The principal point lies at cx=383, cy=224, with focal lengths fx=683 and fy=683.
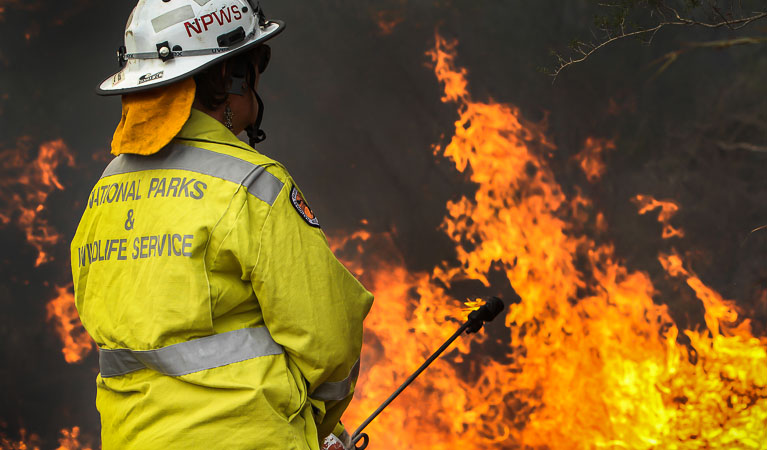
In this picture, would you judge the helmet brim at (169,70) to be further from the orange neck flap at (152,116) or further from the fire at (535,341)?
the fire at (535,341)

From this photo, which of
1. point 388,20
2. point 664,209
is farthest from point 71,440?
point 664,209

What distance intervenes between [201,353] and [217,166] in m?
0.50

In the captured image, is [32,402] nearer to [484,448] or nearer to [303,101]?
[303,101]

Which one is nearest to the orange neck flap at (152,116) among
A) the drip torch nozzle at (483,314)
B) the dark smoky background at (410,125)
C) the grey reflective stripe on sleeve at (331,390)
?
the grey reflective stripe on sleeve at (331,390)

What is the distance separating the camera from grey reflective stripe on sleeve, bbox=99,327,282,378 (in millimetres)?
1771

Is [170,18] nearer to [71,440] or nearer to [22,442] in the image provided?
[71,440]

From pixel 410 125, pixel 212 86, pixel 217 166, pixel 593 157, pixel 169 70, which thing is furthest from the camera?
pixel 410 125

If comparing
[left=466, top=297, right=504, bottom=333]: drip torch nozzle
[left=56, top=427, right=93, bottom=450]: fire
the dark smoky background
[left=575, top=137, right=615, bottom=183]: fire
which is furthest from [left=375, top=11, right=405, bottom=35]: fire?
[left=56, top=427, right=93, bottom=450]: fire

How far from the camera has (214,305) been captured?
5.87 ft

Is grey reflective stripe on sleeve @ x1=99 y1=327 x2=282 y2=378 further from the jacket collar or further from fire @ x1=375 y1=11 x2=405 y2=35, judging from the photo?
fire @ x1=375 y1=11 x2=405 y2=35

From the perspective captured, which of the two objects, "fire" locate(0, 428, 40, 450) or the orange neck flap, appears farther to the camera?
"fire" locate(0, 428, 40, 450)

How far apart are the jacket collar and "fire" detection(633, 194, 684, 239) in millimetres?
2810

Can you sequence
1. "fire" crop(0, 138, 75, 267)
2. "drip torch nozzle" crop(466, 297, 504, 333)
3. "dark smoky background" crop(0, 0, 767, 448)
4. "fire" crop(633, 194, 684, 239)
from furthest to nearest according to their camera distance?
"fire" crop(0, 138, 75, 267) → "fire" crop(633, 194, 684, 239) → "dark smoky background" crop(0, 0, 767, 448) → "drip torch nozzle" crop(466, 297, 504, 333)

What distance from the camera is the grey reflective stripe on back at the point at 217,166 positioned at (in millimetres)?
1823
